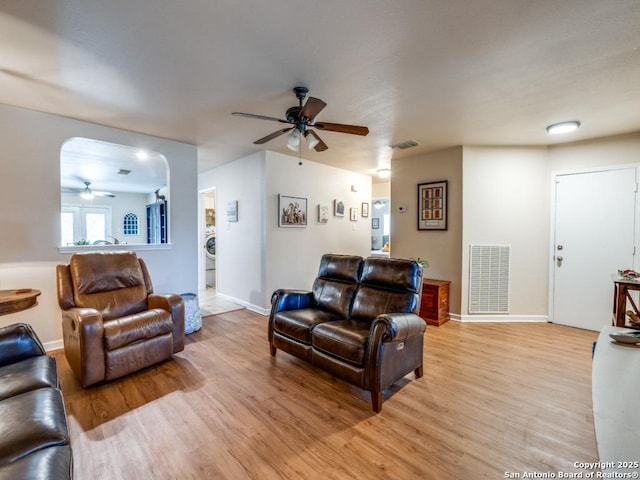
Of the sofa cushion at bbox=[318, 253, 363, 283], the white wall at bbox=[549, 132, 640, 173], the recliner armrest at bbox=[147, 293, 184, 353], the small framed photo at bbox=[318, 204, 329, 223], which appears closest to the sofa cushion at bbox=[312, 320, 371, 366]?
the sofa cushion at bbox=[318, 253, 363, 283]

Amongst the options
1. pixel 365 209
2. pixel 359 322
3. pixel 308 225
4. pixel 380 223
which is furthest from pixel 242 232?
pixel 380 223

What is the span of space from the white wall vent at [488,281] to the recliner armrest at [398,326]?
2218 millimetres

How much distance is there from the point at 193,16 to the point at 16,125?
8.52 ft

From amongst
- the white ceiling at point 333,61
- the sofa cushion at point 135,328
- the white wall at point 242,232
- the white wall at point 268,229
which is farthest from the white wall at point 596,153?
the sofa cushion at point 135,328

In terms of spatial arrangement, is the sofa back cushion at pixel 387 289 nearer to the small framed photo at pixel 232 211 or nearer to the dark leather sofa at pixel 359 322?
the dark leather sofa at pixel 359 322

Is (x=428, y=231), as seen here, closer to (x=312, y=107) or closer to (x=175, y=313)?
(x=312, y=107)

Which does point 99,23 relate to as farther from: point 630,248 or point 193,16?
point 630,248

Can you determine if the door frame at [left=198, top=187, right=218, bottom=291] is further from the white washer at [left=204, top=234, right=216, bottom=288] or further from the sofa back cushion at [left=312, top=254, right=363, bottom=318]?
the sofa back cushion at [left=312, top=254, right=363, bottom=318]

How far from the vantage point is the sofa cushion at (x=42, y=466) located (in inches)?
37.0

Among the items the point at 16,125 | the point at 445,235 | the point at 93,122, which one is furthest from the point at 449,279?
the point at 16,125

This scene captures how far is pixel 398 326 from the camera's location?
2.10 metres

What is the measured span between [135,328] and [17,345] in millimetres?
765

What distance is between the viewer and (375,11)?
162 cm

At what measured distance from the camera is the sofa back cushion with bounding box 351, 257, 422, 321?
2518 millimetres
